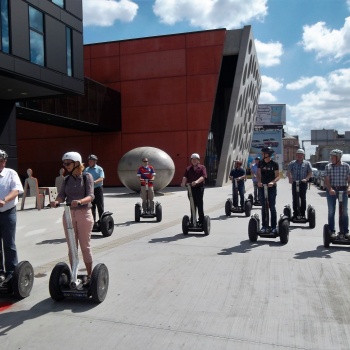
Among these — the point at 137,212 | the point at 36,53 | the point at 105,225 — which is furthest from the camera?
the point at 36,53

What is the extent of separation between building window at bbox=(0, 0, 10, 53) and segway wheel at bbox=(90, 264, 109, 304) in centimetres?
1373

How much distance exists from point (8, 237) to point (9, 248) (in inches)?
5.8

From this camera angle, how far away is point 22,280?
4.97 m

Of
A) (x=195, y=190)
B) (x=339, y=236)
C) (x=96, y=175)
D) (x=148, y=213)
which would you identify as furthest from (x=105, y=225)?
(x=339, y=236)

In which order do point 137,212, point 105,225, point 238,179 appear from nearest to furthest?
1. point 105,225
2. point 137,212
3. point 238,179

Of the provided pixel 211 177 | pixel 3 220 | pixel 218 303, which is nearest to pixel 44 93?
pixel 3 220

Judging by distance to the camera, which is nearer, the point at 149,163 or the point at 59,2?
the point at 59,2

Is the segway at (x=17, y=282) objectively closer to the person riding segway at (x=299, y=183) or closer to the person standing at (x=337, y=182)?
the person standing at (x=337, y=182)

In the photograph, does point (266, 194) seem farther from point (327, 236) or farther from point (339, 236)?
point (339, 236)

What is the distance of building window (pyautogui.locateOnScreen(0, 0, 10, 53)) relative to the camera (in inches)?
624

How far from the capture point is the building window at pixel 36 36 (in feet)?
57.5

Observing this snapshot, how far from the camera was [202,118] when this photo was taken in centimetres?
3156

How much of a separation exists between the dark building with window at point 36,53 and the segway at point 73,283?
13021 mm

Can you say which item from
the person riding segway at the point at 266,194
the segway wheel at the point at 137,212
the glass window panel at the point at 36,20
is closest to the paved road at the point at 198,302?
the person riding segway at the point at 266,194
